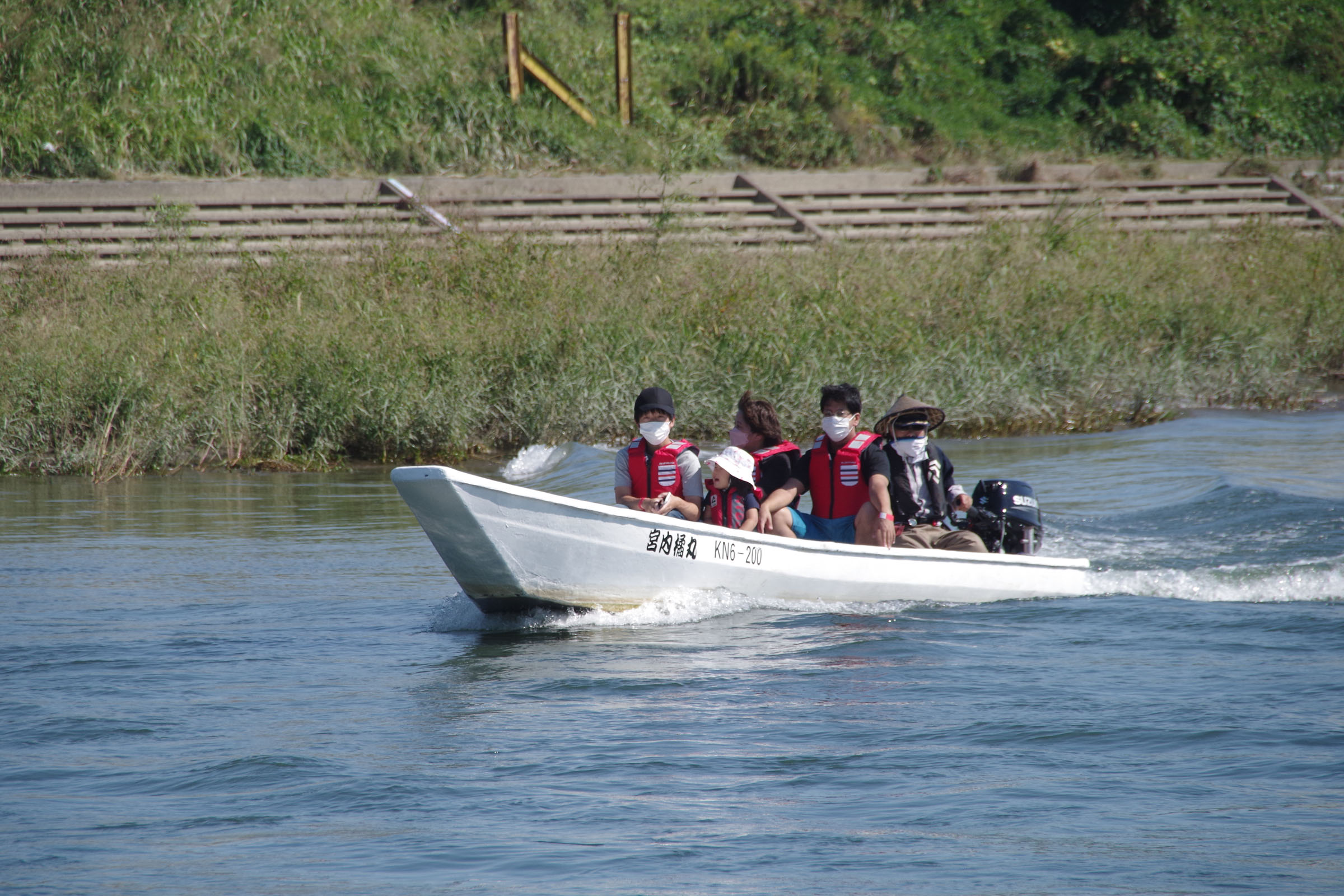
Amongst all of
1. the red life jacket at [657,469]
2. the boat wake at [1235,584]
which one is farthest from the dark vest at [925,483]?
the red life jacket at [657,469]

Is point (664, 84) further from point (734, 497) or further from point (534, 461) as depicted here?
point (734, 497)

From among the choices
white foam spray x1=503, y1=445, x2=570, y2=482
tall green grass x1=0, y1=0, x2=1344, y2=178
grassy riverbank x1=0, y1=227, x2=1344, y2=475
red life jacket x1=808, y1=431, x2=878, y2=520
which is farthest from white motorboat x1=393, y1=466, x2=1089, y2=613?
tall green grass x1=0, y1=0, x2=1344, y2=178

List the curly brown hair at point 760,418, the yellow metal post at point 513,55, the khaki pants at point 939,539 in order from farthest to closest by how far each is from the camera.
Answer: the yellow metal post at point 513,55, the khaki pants at point 939,539, the curly brown hair at point 760,418

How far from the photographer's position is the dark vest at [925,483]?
28.0 ft

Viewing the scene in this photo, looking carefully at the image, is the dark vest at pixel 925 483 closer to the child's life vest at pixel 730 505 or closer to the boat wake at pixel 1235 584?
the child's life vest at pixel 730 505

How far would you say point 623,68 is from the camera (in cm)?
2562

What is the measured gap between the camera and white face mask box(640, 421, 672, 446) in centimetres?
808

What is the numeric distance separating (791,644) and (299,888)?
3.56 m

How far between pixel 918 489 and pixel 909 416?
52 cm

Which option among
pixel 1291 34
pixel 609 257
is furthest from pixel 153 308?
pixel 1291 34

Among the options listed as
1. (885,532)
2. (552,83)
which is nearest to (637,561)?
(885,532)

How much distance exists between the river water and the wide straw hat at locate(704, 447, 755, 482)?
28.0 inches

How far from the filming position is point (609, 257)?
18.2 meters

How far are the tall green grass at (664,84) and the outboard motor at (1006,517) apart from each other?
12347 millimetres
